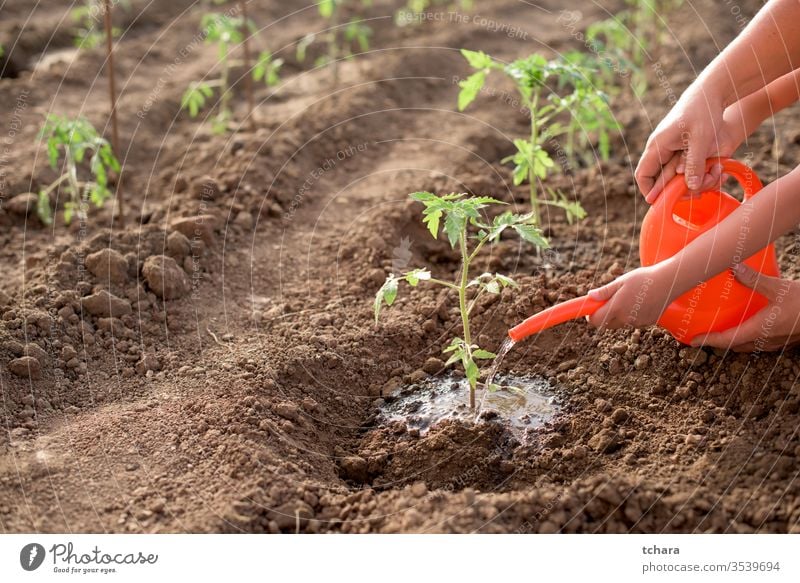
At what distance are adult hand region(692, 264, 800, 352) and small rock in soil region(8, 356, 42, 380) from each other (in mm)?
2103

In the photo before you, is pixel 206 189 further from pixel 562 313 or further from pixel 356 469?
pixel 562 313

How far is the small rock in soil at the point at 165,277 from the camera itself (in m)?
3.13

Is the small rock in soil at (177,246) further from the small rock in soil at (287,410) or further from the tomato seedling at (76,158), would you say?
the small rock in soil at (287,410)

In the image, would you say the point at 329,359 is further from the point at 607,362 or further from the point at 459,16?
the point at 459,16

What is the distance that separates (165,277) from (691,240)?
71.6 inches

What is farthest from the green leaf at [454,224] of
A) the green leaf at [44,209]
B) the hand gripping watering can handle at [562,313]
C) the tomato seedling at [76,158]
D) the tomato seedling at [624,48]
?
the green leaf at [44,209]

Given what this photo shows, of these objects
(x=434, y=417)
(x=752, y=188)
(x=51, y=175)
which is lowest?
(x=434, y=417)

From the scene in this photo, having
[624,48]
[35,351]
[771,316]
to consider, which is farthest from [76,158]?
[624,48]

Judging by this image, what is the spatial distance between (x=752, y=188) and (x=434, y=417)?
1.15 metres

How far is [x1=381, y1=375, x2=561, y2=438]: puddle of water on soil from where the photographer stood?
8.63 ft

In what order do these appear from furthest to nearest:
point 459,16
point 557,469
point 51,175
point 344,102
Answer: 1. point 459,16
2. point 344,102
3. point 51,175
4. point 557,469

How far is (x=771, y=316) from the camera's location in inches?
96.3
